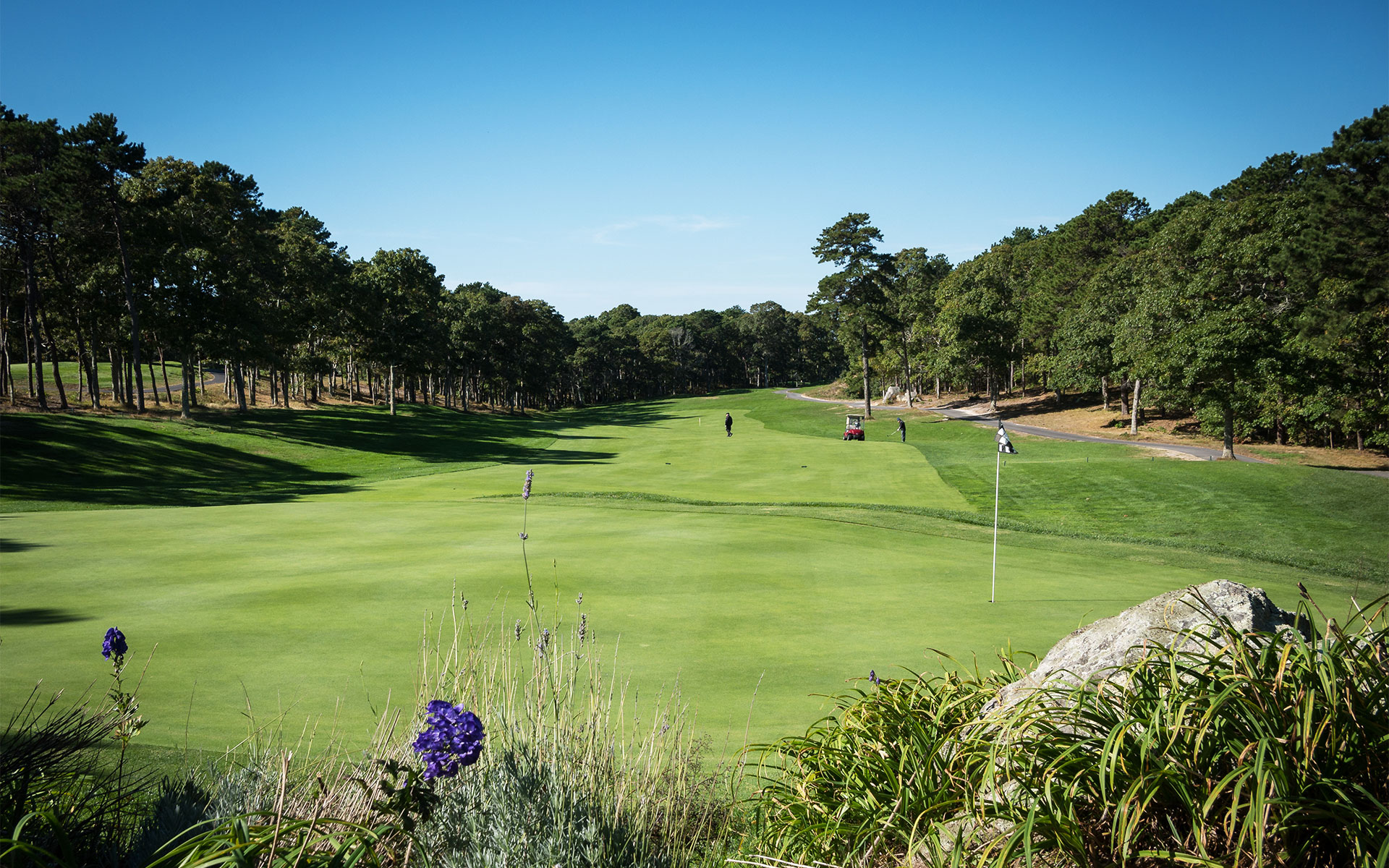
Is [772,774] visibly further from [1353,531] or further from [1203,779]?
[1353,531]

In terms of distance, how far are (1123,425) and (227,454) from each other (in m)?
53.3

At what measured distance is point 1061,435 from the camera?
4819 centimetres

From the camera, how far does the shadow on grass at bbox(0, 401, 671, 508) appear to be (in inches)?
932

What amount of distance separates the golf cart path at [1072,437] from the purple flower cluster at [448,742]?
1443 inches

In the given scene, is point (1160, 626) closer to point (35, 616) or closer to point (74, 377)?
point (35, 616)

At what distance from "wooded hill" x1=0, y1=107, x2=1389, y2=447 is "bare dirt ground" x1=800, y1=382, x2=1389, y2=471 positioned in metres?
1.42

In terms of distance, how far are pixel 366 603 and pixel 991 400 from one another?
66720 mm

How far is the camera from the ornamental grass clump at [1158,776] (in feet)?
8.43


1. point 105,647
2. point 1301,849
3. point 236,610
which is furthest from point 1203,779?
point 236,610

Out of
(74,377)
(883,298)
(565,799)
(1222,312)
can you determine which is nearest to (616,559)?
(565,799)

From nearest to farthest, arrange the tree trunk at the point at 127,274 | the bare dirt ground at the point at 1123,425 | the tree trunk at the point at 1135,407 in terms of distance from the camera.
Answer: the tree trunk at the point at 127,274
the bare dirt ground at the point at 1123,425
the tree trunk at the point at 1135,407

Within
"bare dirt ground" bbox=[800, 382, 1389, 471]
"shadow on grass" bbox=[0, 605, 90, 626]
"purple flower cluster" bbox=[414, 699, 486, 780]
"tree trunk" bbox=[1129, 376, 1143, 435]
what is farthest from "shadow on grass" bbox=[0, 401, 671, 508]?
"bare dirt ground" bbox=[800, 382, 1389, 471]

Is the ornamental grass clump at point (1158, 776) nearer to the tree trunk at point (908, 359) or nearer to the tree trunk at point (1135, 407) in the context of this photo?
the tree trunk at point (1135, 407)

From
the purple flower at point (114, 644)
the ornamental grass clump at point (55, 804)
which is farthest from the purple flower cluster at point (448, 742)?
the purple flower at point (114, 644)
